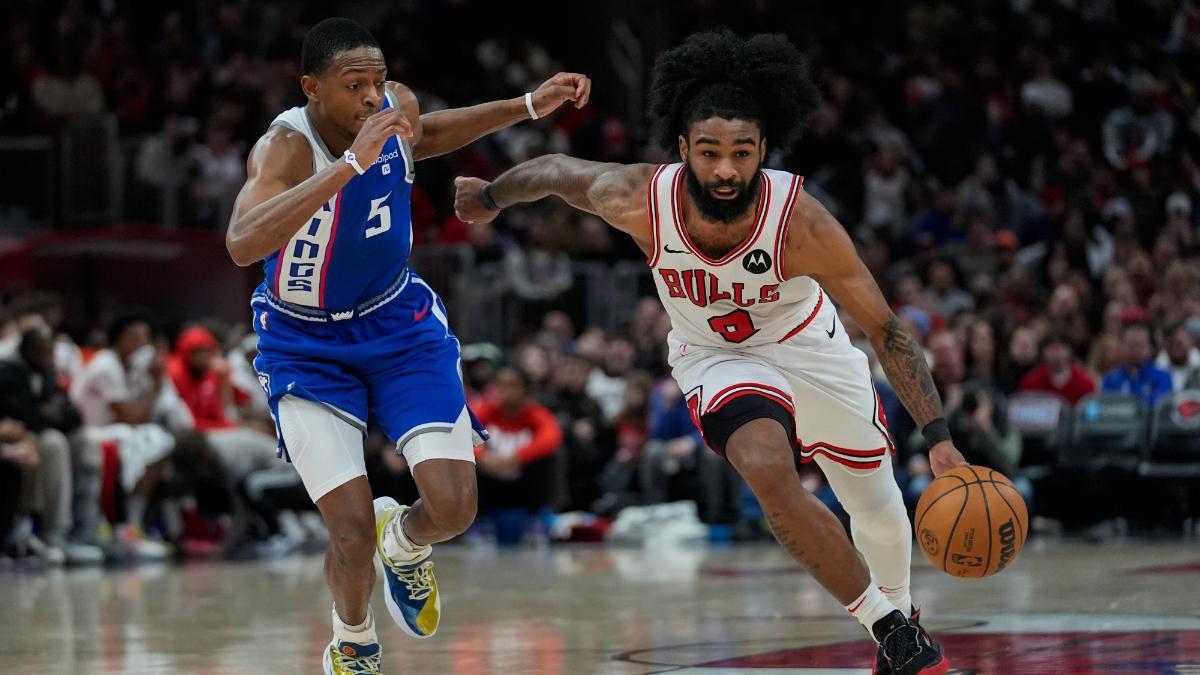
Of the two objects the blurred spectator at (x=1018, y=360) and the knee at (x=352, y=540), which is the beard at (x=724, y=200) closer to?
the knee at (x=352, y=540)

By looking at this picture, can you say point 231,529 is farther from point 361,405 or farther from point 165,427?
point 361,405

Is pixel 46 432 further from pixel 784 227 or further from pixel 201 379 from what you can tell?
pixel 784 227

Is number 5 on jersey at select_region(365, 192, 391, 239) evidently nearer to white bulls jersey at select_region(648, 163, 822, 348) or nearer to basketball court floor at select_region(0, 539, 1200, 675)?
white bulls jersey at select_region(648, 163, 822, 348)

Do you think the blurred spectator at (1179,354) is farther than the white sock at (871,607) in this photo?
Yes

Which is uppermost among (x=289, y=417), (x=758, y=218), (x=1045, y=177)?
(x=1045, y=177)

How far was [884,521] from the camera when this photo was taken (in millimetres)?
6344

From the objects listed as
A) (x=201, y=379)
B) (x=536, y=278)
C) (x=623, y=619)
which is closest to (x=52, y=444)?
(x=201, y=379)

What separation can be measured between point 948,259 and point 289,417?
11.3 m

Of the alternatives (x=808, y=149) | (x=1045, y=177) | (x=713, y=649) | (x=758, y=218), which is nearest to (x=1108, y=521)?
(x=1045, y=177)

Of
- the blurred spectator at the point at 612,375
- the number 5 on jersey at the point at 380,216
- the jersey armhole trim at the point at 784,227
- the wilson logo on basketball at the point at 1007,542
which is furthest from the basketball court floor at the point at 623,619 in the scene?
the blurred spectator at the point at 612,375

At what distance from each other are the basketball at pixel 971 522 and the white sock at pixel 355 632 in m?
1.89

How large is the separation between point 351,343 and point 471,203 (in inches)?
33.8

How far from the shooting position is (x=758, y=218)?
19.7 feet

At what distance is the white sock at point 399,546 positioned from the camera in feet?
21.4
